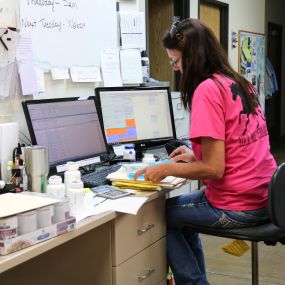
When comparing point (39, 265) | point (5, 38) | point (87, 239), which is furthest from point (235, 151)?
point (5, 38)

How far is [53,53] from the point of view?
2.29 metres

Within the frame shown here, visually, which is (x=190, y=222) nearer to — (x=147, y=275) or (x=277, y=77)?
(x=147, y=275)

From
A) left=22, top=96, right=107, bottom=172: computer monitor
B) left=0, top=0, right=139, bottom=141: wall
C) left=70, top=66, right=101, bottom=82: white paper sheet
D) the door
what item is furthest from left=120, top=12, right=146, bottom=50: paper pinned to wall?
the door

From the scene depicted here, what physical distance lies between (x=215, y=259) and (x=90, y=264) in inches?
56.0

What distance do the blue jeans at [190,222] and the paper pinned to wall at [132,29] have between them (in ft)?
3.90

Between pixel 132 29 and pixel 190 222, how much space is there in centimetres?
141

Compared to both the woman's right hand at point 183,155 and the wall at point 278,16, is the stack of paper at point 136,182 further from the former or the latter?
the wall at point 278,16

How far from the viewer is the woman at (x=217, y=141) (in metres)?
1.73

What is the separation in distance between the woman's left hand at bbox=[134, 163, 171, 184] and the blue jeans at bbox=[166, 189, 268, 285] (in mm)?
222

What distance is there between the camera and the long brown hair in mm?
1834

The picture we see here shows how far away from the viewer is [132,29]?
113 inches

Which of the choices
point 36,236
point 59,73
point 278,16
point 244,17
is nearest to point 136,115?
point 59,73

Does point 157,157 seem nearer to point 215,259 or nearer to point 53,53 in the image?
point 53,53

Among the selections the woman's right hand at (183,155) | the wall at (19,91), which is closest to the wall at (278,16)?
the wall at (19,91)
